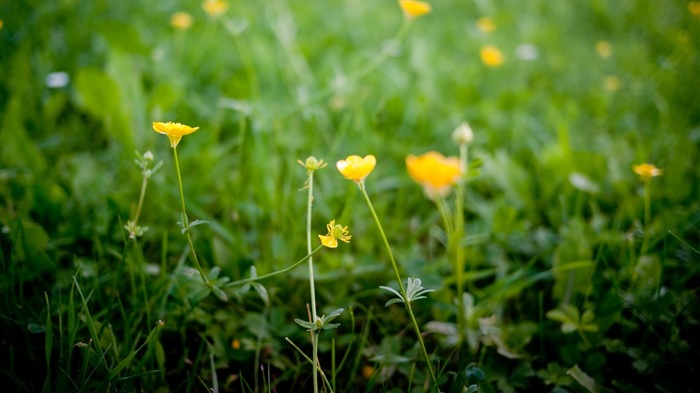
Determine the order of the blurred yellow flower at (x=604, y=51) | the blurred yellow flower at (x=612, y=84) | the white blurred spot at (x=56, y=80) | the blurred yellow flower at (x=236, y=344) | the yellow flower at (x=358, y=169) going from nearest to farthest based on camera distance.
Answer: the yellow flower at (x=358, y=169), the blurred yellow flower at (x=236, y=344), the white blurred spot at (x=56, y=80), the blurred yellow flower at (x=612, y=84), the blurred yellow flower at (x=604, y=51)

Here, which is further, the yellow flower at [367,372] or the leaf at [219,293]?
the yellow flower at [367,372]

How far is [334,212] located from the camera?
147 cm

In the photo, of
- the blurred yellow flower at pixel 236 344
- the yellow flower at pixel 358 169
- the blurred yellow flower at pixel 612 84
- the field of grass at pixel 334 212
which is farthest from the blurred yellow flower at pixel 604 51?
the blurred yellow flower at pixel 236 344

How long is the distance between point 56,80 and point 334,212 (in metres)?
1.33

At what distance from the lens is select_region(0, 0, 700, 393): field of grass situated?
1.03 meters

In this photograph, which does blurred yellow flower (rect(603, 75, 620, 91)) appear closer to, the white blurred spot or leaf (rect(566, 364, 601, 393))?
leaf (rect(566, 364, 601, 393))

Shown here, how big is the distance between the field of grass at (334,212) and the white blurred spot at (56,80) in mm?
15

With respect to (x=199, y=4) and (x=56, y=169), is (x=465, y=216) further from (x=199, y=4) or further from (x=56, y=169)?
(x=199, y=4)

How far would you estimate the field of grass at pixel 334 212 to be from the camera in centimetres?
103

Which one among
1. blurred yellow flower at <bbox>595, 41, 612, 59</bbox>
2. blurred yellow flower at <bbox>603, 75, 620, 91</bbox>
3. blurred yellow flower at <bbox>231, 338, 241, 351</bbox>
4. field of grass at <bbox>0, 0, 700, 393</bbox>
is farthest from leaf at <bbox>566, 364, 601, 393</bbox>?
blurred yellow flower at <bbox>595, 41, 612, 59</bbox>

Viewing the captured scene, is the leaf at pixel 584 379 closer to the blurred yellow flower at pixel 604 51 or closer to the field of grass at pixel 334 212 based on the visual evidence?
the field of grass at pixel 334 212

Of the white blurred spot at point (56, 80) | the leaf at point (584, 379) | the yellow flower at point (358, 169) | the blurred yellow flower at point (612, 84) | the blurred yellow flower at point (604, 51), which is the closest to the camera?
the yellow flower at point (358, 169)

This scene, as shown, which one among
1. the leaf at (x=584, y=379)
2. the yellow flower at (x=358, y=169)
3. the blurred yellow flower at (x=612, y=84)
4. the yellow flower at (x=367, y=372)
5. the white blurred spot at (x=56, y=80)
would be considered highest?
the yellow flower at (x=358, y=169)

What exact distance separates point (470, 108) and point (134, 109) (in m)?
1.43
